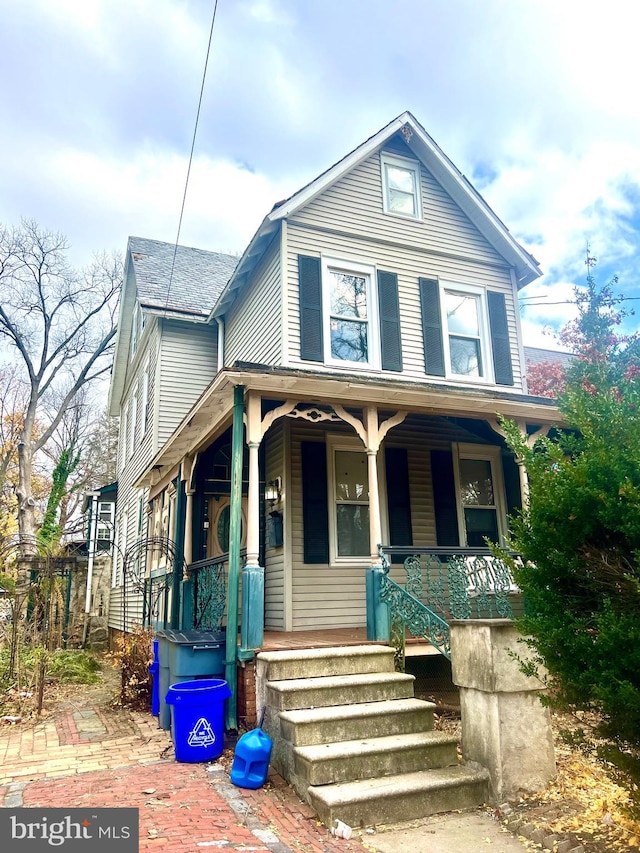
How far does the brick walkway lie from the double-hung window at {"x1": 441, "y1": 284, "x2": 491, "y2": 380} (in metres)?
7.08

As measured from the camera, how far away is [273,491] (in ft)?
29.0

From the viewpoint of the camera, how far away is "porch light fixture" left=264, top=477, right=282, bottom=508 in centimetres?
877

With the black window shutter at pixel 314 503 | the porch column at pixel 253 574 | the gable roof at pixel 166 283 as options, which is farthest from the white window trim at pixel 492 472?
the gable roof at pixel 166 283

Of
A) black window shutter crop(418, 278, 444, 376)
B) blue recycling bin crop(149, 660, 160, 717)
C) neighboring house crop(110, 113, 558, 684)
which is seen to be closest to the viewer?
blue recycling bin crop(149, 660, 160, 717)

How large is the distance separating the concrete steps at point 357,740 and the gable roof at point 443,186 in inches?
268

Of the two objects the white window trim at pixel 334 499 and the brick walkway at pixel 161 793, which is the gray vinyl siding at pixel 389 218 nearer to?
the white window trim at pixel 334 499

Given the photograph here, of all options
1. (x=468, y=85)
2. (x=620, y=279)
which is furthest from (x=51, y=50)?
(x=620, y=279)

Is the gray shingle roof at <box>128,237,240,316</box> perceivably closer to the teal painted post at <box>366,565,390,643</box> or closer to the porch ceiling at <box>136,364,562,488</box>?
the porch ceiling at <box>136,364,562,488</box>

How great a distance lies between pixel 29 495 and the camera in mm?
21438

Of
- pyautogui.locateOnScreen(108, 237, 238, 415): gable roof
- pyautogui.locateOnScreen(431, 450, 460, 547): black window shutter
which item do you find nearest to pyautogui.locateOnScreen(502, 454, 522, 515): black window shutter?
pyautogui.locateOnScreen(431, 450, 460, 547): black window shutter

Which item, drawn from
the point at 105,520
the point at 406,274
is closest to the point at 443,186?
the point at 406,274

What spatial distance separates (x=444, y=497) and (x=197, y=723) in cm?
538

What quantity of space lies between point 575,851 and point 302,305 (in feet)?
24.3

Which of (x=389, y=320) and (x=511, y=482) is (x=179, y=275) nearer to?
(x=389, y=320)
